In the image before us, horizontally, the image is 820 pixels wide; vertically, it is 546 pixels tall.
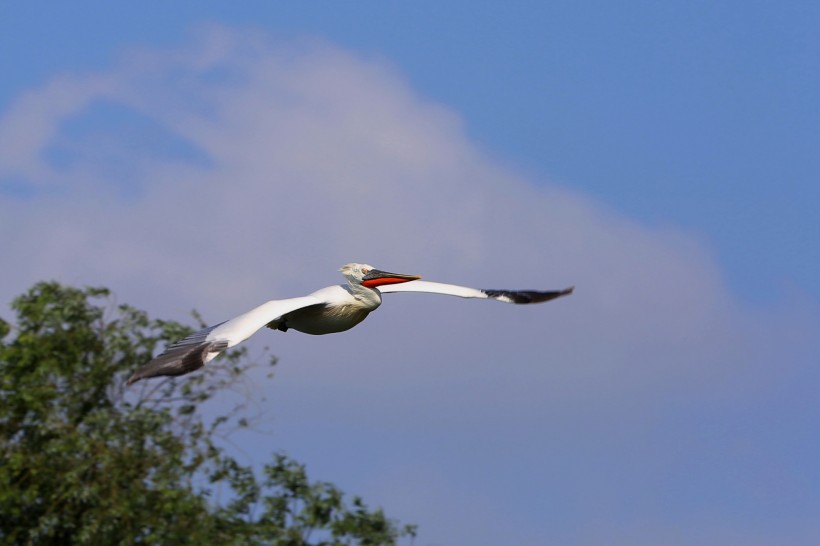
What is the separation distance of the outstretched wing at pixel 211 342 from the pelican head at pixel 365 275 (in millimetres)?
887

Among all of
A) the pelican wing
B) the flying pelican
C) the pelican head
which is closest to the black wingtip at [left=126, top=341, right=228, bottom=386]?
the flying pelican

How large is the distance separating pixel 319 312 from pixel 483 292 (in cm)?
185

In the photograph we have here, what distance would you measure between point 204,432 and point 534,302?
11.6 feet

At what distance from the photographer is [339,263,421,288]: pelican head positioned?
1317cm

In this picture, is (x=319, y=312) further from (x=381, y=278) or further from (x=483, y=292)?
(x=483, y=292)

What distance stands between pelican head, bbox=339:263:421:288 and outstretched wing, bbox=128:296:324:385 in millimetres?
887

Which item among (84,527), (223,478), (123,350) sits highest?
(123,350)

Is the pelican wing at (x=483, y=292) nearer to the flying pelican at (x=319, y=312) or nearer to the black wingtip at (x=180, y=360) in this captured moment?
the flying pelican at (x=319, y=312)

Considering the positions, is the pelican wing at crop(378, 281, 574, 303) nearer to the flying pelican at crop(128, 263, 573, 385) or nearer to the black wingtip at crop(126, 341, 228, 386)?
the flying pelican at crop(128, 263, 573, 385)

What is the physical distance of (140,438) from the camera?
14.9 m

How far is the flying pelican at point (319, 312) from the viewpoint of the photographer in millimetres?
10781

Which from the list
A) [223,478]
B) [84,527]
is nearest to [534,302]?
[223,478]

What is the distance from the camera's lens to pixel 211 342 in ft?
36.0

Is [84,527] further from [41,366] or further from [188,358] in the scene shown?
[188,358]
